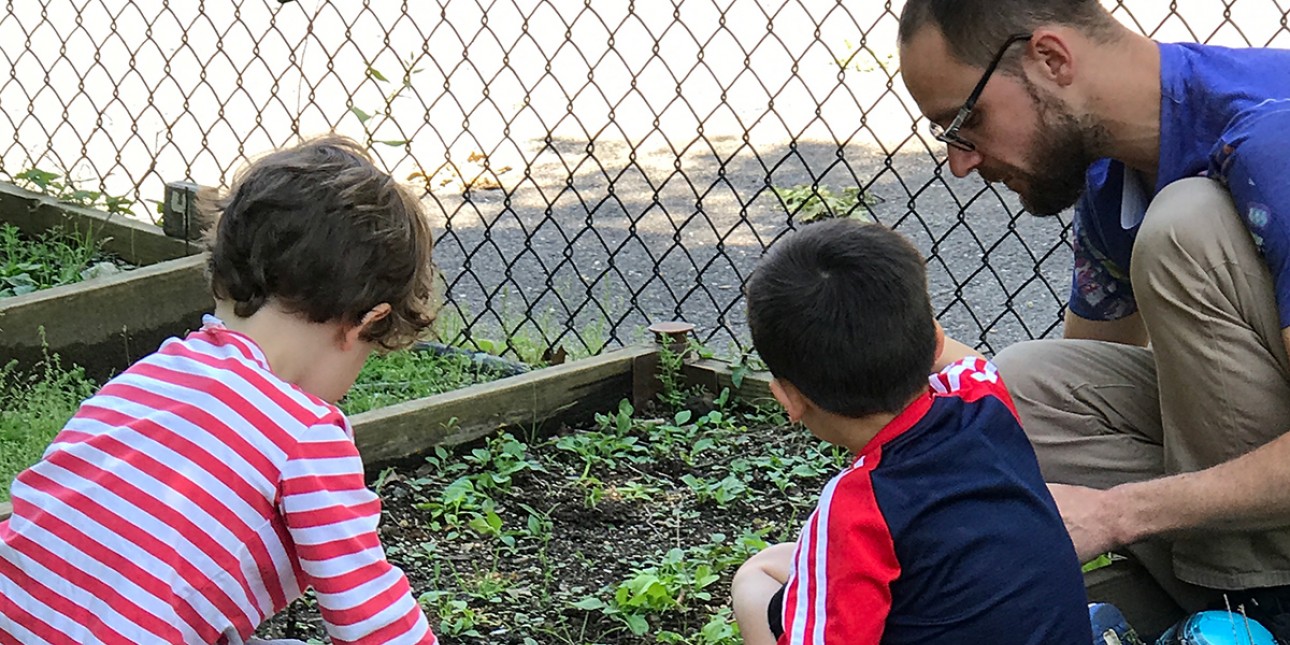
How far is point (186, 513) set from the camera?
200 cm

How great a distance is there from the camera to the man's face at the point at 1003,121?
262 cm

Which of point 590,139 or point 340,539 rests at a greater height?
point 590,139

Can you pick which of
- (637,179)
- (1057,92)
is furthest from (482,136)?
(1057,92)

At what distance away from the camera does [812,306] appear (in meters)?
2.08

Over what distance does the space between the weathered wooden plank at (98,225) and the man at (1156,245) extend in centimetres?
271

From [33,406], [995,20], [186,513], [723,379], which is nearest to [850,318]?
[995,20]

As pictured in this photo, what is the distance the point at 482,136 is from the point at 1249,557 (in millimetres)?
5460

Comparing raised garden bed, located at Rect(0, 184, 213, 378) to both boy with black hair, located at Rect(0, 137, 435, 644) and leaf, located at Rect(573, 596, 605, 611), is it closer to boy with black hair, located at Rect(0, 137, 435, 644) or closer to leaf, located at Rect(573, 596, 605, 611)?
leaf, located at Rect(573, 596, 605, 611)

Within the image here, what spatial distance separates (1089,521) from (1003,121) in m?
0.66

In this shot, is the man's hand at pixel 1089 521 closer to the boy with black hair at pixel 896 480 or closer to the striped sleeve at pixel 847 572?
the boy with black hair at pixel 896 480

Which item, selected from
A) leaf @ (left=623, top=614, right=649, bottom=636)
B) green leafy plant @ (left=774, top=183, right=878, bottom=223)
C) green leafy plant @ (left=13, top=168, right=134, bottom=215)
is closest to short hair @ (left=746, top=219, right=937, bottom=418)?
leaf @ (left=623, top=614, right=649, bottom=636)

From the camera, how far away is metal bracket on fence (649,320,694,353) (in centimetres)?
410

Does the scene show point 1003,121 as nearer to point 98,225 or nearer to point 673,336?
point 673,336

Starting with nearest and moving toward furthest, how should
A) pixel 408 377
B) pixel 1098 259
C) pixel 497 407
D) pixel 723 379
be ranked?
1. pixel 1098 259
2. pixel 497 407
3. pixel 723 379
4. pixel 408 377
